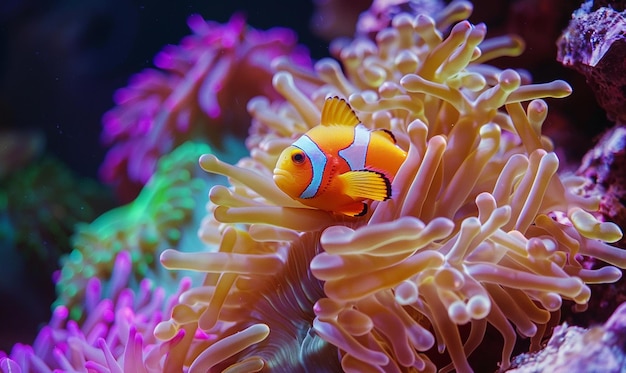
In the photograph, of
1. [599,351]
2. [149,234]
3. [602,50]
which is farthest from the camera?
[149,234]

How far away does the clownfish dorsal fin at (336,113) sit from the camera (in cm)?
136

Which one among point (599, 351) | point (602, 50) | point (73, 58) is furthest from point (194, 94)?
point (599, 351)

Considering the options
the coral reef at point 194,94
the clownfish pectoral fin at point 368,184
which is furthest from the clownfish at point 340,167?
the coral reef at point 194,94

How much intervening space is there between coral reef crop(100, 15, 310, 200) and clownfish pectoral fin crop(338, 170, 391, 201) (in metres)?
1.27

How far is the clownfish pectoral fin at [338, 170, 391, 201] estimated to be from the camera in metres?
1.17

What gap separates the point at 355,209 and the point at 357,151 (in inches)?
5.3

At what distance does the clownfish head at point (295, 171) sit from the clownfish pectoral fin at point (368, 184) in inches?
3.3

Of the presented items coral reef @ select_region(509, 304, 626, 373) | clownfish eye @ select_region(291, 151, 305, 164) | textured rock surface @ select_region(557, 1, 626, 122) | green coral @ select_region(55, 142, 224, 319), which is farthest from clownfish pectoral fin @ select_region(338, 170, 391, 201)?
green coral @ select_region(55, 142, 224, 319)

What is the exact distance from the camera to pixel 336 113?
4.46 feet

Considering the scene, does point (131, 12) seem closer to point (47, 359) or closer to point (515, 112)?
point (47, 359)

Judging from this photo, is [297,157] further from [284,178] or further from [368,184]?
[368,184]

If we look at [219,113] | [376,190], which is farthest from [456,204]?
[219,113]

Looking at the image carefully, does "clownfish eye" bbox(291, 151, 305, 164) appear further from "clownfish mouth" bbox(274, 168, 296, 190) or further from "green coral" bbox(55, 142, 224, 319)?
"green coral" bbox(55, 142, 224, 319)

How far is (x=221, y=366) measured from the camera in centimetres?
138
